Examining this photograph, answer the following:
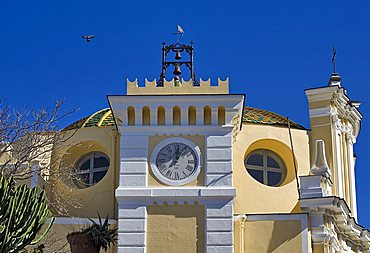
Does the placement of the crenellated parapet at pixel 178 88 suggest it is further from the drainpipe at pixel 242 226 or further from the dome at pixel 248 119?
the drainpipe at pixel 242 226

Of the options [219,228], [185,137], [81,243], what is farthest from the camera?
[185,137]

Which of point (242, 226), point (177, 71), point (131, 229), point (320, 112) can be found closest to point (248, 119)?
point (320, 112)

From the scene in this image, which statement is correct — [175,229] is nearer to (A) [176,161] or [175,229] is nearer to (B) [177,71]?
(A) [176,161]

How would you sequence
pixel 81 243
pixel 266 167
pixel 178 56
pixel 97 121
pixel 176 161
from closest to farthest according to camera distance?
1. pixel 81 243
2. pixel 176 161
3. pixel 266 167
4. pixel 97 121
5. pixel 178 56

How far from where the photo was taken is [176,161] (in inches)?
1350

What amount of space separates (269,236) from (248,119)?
6.08 m

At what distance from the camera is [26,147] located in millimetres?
33250

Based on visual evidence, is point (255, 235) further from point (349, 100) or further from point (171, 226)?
point (349, 100)

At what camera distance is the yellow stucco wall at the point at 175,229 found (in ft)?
109

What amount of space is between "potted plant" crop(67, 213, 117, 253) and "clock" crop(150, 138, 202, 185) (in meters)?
3.04

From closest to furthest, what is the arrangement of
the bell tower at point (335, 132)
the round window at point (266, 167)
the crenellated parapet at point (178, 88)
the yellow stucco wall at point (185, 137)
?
the yellow stucco wall at point (185, 137) → the crenellated parapet at point (178, 88) → the round window at point (266, 167) → the bell tower at point (335, 132)

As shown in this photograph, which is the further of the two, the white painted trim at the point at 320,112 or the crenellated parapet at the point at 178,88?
the white painted trim at the point at 320,112

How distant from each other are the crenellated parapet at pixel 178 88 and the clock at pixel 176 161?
6.27 feet

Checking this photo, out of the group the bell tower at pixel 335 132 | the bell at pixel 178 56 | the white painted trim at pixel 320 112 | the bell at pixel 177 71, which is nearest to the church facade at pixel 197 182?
the bell tower at pixel 335 132
